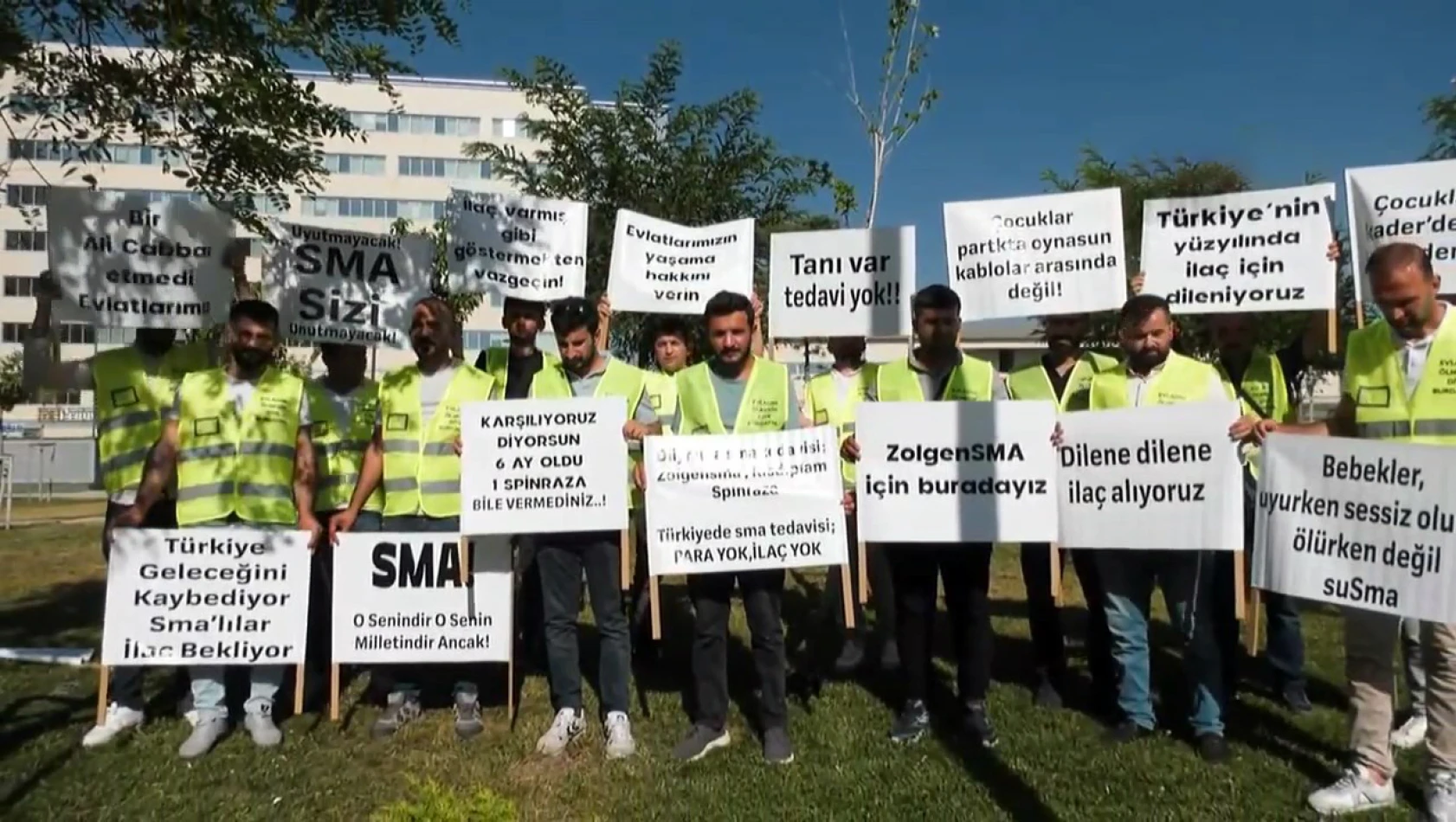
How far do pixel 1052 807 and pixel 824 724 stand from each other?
5.03 ft

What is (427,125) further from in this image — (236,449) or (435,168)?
(236,449)

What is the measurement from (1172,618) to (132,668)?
6.01m

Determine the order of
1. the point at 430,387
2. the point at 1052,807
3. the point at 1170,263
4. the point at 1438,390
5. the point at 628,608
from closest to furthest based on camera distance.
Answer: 1. the point at 1438,390
2. the point at 1052,807
3. the point at 430,387
4. the point at 1170,263
5. the point at 628,608

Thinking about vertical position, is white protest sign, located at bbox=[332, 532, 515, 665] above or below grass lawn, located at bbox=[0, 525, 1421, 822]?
above

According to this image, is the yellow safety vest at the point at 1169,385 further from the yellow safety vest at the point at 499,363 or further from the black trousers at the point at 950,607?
the yellow safety vest at the point at 499,363

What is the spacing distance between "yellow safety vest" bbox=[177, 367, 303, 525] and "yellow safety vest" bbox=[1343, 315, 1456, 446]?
18.3 ft

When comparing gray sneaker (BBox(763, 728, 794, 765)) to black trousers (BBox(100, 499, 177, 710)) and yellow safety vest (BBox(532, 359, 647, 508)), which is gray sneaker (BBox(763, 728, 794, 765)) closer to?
yellow safety vest (BBox(532, 359, 647, 508))

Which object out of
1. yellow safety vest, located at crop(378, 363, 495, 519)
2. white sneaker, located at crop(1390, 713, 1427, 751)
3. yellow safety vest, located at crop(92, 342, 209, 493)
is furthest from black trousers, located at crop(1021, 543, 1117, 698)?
yellow safety vest, located at crop(92, 342, 209, 493)

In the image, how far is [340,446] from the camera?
20.9 feet

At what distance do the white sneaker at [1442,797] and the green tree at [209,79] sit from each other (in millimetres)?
6589

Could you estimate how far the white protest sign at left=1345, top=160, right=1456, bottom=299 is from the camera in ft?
19.0

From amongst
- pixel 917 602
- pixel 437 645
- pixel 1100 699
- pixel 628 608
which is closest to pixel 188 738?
pixel 437 645

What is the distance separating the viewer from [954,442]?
227 inches

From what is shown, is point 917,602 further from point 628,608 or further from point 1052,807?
point 628,608
